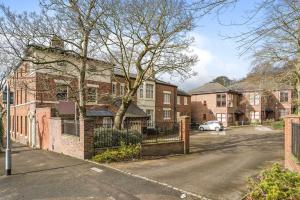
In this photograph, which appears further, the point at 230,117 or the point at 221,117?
the point at 230,117

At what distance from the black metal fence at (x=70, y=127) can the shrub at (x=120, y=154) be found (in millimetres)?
2423

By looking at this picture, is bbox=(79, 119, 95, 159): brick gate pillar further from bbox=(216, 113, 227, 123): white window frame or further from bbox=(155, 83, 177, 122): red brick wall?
bbox=(216, 113, 227, 123): white window frame

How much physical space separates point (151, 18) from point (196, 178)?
377 inches

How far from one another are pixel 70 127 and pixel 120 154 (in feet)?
14.3

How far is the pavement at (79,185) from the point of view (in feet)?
29.3

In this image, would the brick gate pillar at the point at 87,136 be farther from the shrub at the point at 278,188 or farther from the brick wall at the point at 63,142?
the shrub at the point at 278,188

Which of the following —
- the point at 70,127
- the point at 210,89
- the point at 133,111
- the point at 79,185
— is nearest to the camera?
the point at 79,185

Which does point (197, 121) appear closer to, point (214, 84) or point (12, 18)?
point (214, 84)

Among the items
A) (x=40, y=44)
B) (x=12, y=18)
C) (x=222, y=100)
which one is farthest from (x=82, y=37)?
(x=222, y=100)

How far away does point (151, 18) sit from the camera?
55.1 feet

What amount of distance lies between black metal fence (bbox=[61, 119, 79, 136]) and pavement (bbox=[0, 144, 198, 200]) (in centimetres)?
353

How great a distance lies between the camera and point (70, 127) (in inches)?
710

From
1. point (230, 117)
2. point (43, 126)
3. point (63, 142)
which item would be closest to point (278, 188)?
point (63, 142)

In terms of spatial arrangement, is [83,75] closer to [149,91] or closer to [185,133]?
[185,133]
